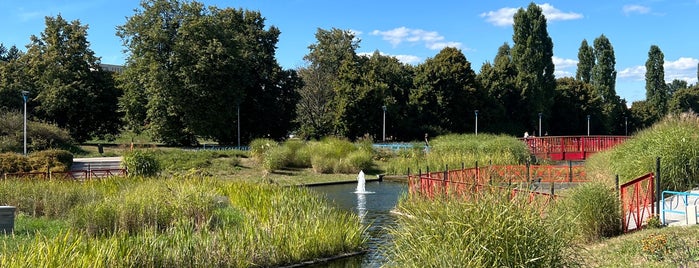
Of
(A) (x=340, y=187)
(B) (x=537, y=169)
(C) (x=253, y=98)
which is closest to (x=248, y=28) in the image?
(C) (x=253, y=98)

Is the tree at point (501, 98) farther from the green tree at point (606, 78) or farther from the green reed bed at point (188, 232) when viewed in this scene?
the green reed bed at point (188, 232)

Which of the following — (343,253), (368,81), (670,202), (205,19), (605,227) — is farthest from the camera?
(368,81)

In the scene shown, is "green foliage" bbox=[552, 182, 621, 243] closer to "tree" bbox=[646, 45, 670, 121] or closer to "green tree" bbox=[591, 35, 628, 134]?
"green tree" bbox=[591, 35, 628, 134]

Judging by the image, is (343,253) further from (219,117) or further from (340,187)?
(219,117)

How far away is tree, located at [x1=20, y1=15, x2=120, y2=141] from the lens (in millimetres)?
42469

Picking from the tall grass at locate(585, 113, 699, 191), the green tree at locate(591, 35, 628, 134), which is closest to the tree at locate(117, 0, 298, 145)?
the tall grass at locate(585, 113, 699, 191)

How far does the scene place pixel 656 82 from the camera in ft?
282

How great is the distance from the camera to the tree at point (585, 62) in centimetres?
8250

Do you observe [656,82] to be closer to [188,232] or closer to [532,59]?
[532,59]

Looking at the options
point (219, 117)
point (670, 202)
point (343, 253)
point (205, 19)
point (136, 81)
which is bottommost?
point (343, 253)

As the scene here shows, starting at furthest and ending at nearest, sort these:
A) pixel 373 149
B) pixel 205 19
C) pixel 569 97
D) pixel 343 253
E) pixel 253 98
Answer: pixel 569 97, pixel 253 98, pixel 205 19, pixel 373 149, pixel 343 253

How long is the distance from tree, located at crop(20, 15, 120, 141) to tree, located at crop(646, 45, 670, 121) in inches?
2980

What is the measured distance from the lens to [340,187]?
24.9 m

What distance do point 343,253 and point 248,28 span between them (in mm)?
41313
